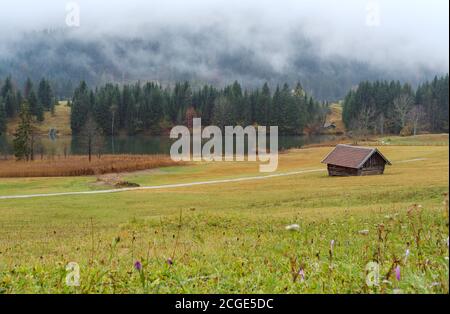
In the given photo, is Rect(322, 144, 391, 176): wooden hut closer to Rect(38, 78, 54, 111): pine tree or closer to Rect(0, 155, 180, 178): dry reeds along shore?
Rect(0, 155, 180, 178): dry reeds along shore

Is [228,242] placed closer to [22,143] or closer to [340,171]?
[340,171]

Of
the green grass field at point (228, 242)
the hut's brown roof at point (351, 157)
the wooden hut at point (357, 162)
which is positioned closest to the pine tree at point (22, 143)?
the green grass field at point (228, 242)

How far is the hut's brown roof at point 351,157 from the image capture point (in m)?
57.1

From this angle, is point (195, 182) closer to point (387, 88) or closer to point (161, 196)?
point (161, 196)

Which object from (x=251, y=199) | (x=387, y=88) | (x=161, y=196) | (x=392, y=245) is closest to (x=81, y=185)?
(x=161, y=196)

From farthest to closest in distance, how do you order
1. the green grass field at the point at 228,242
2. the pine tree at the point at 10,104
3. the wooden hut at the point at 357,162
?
the pine tree at the point at 10,104 < the wooden hut at the point at 357,162 < the green grass field at the point at 228,242

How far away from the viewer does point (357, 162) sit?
187ft

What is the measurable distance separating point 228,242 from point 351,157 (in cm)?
4778

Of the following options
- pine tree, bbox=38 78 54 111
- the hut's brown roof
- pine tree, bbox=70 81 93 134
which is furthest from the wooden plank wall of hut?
pine tree, bbox=38 78 54 111

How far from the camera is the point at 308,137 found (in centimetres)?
14162

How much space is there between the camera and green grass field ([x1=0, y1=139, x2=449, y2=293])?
6.61 meters

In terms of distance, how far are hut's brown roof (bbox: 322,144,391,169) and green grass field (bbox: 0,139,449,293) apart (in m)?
7.12

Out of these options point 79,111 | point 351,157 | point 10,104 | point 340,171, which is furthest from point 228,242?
point 10,104

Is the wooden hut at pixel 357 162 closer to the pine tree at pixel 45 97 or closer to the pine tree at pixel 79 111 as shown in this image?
the pine tree at pixel 79 111
